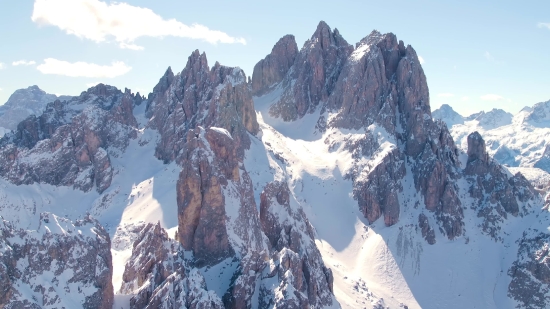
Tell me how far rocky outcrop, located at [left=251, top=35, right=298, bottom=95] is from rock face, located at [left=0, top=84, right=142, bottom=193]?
2312 inches

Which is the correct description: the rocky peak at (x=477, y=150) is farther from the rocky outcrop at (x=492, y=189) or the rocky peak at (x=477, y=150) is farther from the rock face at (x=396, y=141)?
the rock face at (x=396, y=141)

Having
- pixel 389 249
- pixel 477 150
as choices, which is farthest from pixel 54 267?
pixel 477 150

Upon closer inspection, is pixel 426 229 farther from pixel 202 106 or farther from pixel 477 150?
pixel 202 106

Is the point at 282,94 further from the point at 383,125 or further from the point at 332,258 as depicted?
the point at 332,258

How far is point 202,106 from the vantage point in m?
139

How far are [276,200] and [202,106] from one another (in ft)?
228

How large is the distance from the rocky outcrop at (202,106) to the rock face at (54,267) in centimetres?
7103

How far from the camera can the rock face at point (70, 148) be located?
426ft

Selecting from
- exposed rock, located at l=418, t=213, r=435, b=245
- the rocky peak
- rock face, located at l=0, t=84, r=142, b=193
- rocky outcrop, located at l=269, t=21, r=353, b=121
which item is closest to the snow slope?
exposed rock, located at l=418, t=213, r=435, b=245

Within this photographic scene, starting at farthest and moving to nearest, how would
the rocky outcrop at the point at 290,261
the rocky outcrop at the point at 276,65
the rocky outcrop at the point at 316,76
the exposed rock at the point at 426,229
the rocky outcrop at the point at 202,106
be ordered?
the rocky outcrop at the point at 276,65 → the rocky outcrop at the point at 316,76 → the rocky outcrop at the point at 202,106 → the exposed rock at the point at 426,229 → the rocky outcrop at the point at 290,261

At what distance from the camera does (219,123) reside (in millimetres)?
125500

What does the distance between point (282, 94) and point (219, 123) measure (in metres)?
55.3

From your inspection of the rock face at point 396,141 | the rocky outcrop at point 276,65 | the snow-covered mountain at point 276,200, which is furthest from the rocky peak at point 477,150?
the rocky outcrop at point 276,65

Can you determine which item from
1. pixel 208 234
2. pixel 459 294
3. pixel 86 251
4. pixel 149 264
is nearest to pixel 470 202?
pixel 459 294
